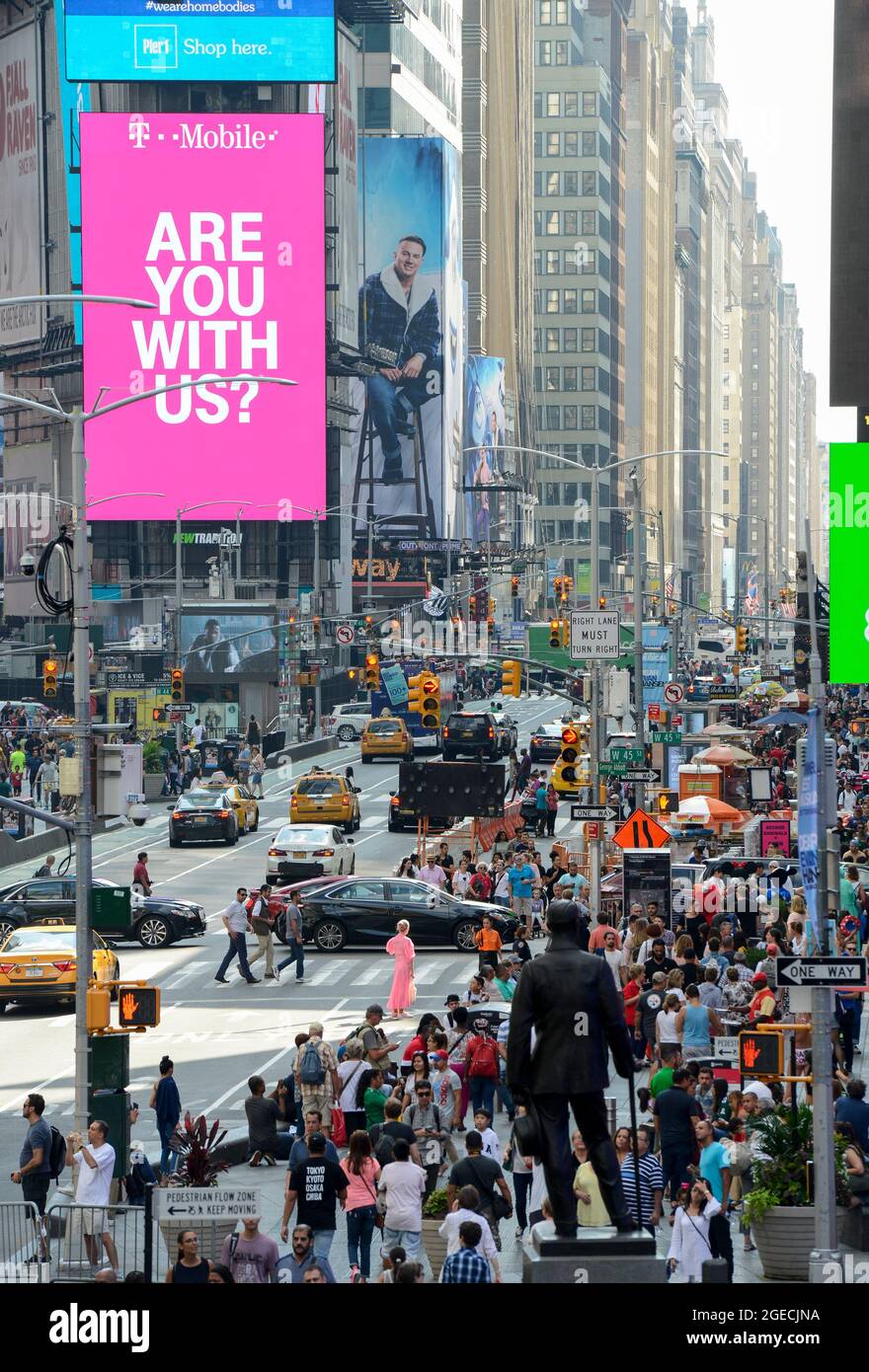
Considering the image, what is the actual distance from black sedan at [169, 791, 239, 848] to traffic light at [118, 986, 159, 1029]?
107 ft

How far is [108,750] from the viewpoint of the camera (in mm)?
22031

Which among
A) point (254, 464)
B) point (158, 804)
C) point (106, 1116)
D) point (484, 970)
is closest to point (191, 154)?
point (254, 464)

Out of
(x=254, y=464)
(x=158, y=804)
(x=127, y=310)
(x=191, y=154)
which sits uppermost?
(x=191, y=154)

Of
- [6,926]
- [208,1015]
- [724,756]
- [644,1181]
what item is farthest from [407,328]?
[644,1181]

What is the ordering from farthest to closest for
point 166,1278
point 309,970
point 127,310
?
point 127,310, point 309,970, point 166,1278

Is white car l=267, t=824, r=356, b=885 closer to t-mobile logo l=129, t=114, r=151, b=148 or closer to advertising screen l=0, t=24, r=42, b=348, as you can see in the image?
t-mobile logo l=129, t=114, r=151, b=148

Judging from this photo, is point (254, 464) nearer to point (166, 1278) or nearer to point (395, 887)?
point (395, 887)

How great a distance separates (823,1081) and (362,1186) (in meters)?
3.88

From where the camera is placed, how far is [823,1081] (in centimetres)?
1556

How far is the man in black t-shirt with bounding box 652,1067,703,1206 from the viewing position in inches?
726

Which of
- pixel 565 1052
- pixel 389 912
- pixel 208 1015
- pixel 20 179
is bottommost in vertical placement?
pixel 208 1015

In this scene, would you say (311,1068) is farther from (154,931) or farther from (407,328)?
(407,328)

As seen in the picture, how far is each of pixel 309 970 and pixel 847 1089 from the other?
17.5m

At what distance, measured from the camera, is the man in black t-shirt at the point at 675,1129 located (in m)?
18.4
